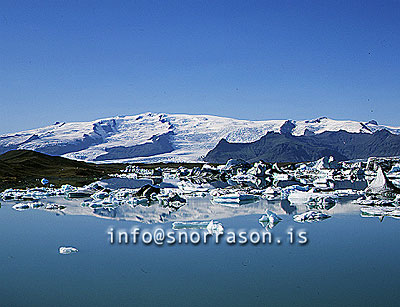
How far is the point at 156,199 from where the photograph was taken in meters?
12.9

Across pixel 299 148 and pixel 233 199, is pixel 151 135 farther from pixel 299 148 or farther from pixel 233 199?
pixel 233 199

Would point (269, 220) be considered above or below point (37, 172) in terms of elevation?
below

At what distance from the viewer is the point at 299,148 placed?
234 ft

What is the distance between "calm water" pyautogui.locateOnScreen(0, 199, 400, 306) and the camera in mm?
4438

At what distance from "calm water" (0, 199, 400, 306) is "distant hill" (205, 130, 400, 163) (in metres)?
54.3

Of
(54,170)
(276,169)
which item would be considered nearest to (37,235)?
(54,170)

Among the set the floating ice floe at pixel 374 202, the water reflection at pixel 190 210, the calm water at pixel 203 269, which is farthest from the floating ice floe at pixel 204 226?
the floating ice floe at pixel 374 202

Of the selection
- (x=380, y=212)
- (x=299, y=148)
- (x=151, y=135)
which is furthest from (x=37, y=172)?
(x=151, y=135)

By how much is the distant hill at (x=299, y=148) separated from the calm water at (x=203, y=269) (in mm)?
54350

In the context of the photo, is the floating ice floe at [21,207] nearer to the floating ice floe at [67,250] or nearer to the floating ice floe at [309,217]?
the floating ice floe at [67,250]

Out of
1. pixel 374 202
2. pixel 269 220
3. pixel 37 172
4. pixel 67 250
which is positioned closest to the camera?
pixel 67 250

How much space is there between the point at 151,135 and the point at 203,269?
76163 mm

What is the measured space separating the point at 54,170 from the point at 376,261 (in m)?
24.4

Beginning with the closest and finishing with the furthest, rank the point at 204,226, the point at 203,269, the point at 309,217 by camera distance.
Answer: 1. the point at 203,269
2. the point at 204,226
3. the point at 309,217
